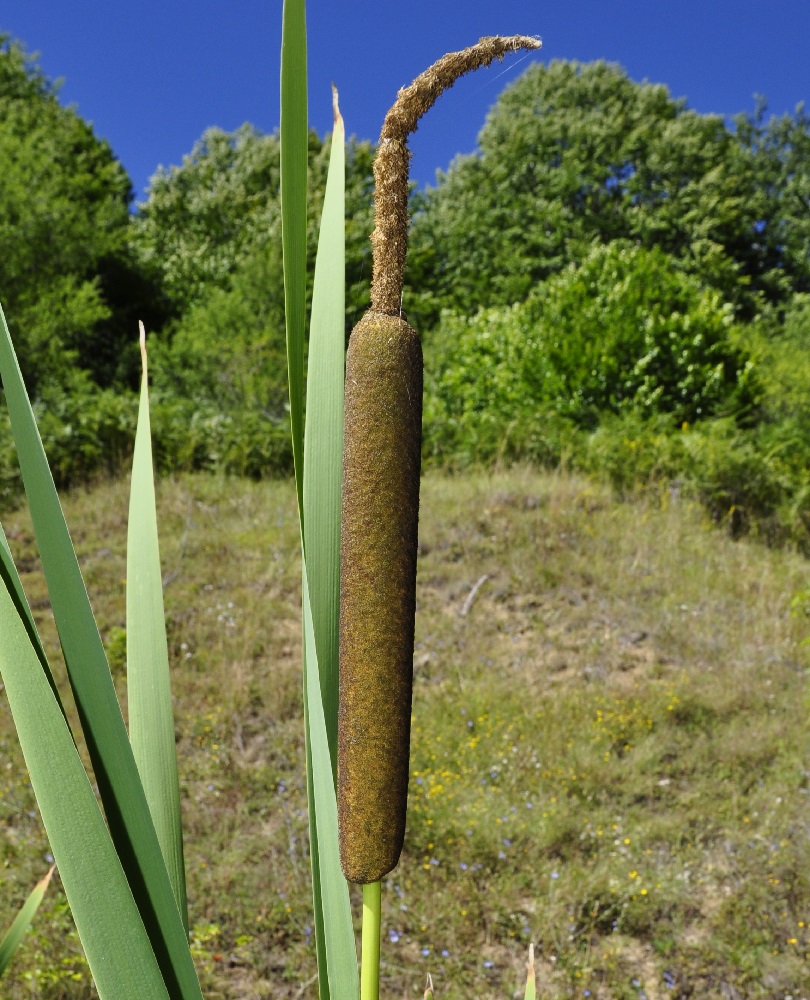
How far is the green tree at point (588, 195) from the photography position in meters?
17.9

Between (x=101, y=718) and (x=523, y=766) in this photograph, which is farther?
(x=523, y=766)

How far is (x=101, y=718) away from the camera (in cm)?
39

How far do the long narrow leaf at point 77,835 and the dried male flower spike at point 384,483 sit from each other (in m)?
0.12

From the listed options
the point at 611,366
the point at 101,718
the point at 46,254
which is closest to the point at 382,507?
the point at 101,718

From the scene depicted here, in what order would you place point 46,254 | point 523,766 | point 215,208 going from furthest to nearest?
point 215,208
point 46,254
point 523,766

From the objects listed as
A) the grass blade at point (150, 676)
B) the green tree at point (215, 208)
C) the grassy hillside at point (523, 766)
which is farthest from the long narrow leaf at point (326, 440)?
the green tree at point (215, 208)

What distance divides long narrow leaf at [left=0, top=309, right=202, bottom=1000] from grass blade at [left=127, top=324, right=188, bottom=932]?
0.08 metres

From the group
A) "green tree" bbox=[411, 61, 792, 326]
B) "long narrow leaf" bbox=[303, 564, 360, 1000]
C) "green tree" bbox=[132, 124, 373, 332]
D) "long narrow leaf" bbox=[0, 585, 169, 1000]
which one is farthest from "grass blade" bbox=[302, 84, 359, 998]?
"green tree" bbox=[411, 61, 792, 326]

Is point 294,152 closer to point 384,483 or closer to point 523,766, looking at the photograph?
point 384,483

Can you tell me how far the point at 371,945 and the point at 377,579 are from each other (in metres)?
0.21

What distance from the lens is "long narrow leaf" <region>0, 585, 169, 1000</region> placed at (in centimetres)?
37

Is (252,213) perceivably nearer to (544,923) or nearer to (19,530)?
(19,530)

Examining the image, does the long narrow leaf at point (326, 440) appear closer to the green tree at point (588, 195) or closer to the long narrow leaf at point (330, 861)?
the long narrow leaf at point (330, 861)

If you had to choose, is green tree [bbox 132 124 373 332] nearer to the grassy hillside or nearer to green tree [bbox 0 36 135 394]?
green tree [bbox 0 36 135 394]
